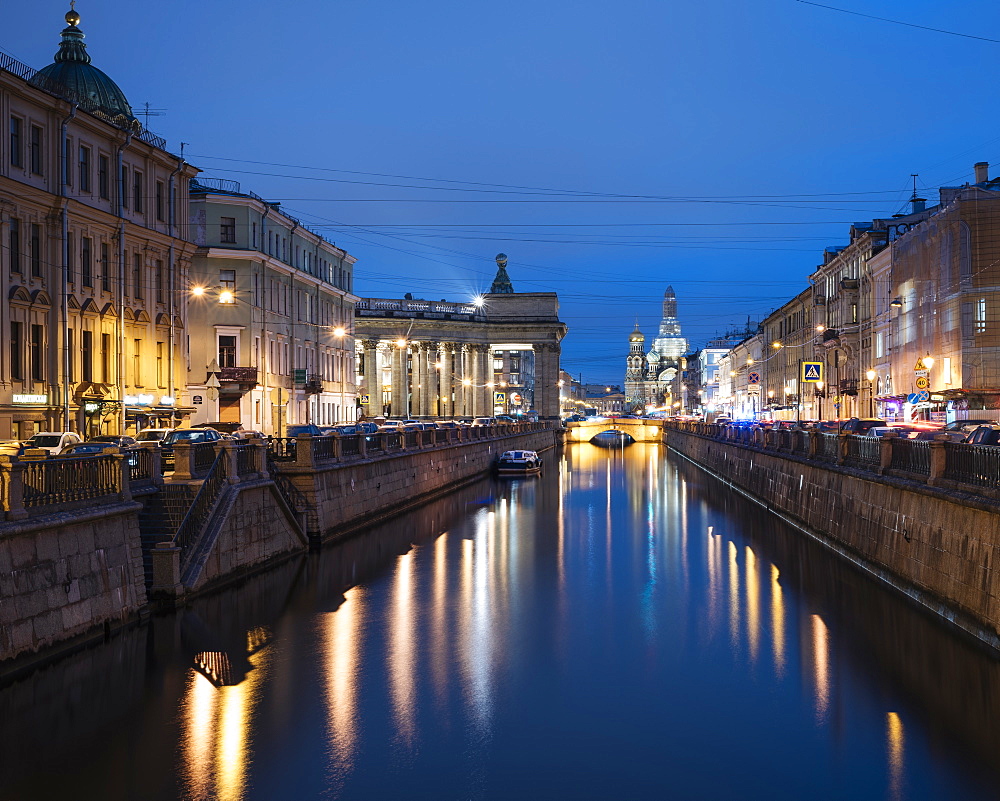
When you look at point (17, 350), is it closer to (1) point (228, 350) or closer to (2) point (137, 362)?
(2) point (137, 362)

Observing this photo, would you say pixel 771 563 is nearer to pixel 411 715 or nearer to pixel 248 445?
pixel 248 445

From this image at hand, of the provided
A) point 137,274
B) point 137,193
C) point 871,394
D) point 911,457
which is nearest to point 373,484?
point 137,274

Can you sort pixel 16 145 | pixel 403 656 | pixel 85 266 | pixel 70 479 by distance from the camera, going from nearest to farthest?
1. pixel 70 479
2. pixel 403 656
3. pixel 16 145
4. pixel 85 266

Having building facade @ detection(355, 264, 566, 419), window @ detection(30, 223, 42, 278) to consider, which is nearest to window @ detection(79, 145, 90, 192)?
window @ detection(30, 223, 42, 278)

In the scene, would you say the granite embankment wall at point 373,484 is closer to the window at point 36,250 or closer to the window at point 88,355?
the window at point 88,355

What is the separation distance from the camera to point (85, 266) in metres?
40.1

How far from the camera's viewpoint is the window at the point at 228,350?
57.7 m

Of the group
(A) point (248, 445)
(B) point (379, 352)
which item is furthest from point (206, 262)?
Answer: (B) point (379, 352)

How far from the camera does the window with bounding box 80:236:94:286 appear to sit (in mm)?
39656

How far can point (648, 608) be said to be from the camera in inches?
962

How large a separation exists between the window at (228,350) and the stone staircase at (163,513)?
117ft

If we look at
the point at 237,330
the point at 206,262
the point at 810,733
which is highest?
the point at 206,262

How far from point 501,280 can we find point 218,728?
5842 inches

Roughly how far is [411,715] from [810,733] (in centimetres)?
576
